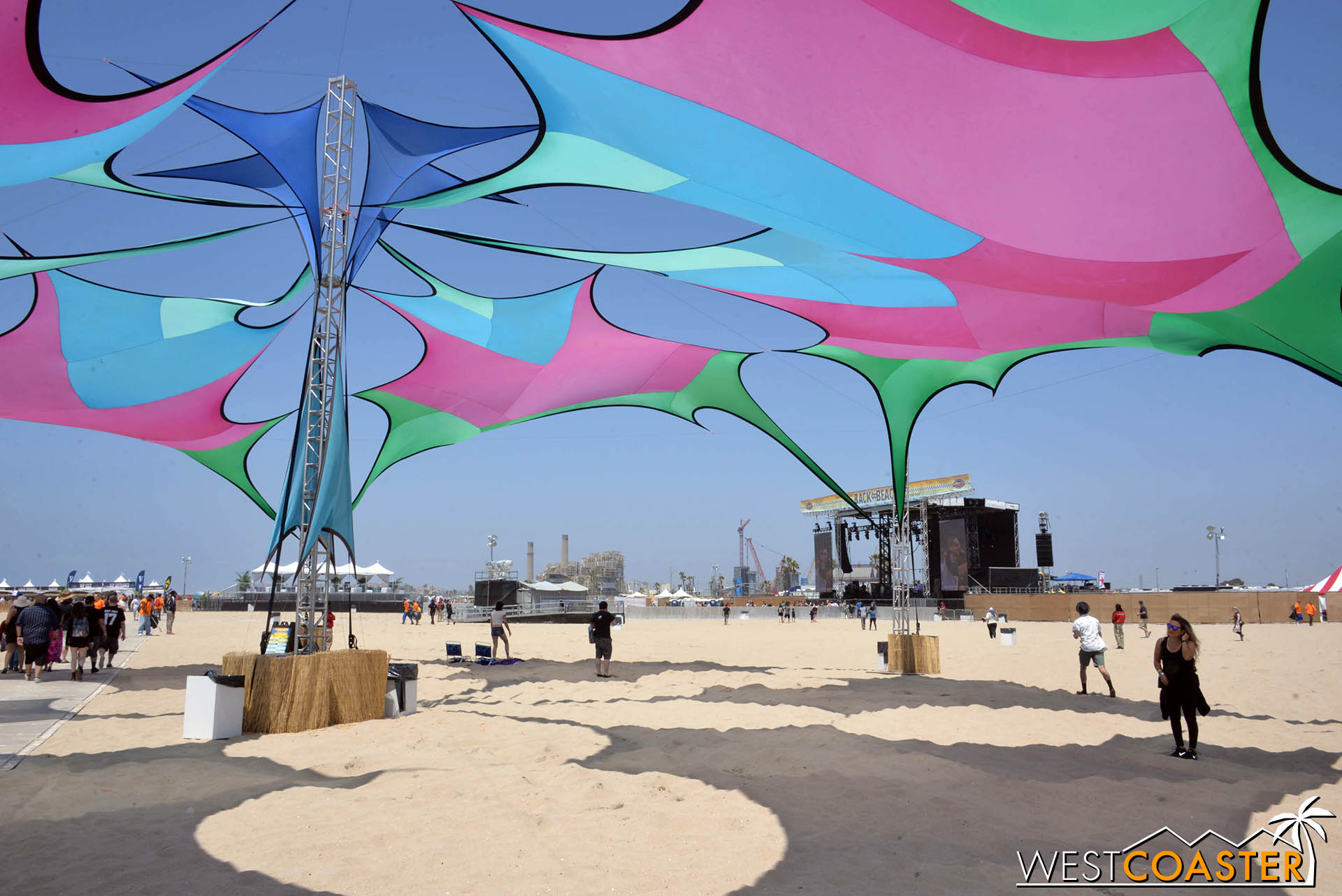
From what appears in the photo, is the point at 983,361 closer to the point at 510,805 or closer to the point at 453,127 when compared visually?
the point at 453,127

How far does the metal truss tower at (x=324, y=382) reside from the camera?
26.5 ft

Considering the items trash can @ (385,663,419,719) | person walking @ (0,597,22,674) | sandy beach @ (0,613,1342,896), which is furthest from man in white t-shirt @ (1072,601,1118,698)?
person walking @ (0,597,22,674)

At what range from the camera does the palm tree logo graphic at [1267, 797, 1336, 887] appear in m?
4.25

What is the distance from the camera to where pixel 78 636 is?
443 inches

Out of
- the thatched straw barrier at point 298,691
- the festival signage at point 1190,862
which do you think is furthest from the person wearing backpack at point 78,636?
the festival signage at point 1190,862

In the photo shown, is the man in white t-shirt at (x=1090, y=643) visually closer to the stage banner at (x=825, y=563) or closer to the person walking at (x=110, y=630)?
the person walking at (x=110, y=630)

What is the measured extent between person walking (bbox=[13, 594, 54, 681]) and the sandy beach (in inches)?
60.9

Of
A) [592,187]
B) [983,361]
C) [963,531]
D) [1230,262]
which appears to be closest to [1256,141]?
[1230,262]

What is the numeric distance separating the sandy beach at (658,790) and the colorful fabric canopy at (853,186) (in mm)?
2793

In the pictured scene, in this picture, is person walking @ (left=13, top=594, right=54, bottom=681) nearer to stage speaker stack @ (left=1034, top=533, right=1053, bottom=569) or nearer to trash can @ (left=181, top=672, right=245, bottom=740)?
trash can @ (left=181, top=672, right=245, bottom=740)

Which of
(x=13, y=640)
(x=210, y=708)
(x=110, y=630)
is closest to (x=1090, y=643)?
(x=210, y=708)

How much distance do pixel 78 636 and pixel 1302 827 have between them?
1367cm

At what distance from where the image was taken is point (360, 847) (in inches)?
167

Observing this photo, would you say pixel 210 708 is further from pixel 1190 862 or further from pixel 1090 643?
pixel 1090 643
